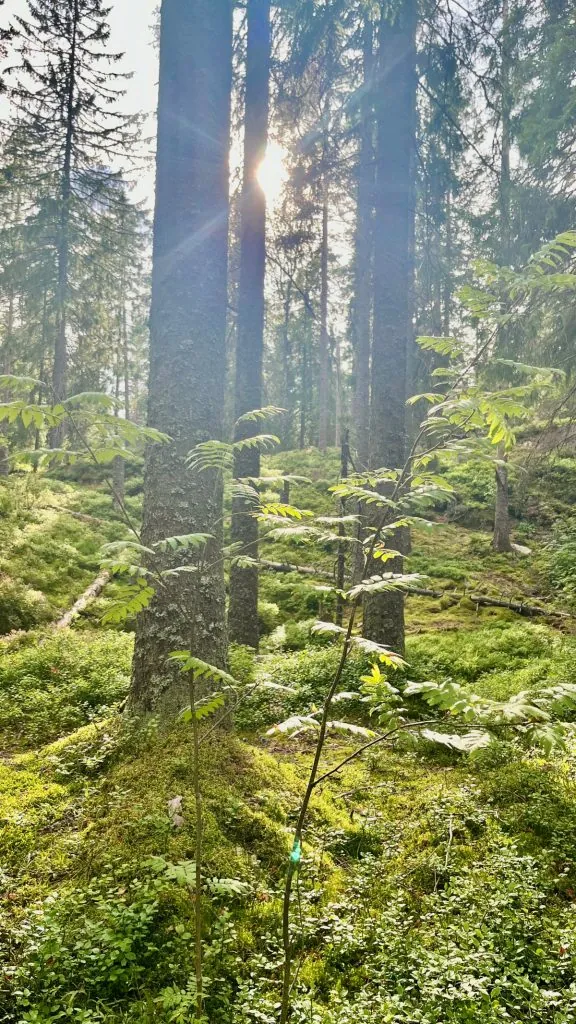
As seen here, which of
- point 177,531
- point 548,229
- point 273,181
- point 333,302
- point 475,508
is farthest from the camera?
point 333,302

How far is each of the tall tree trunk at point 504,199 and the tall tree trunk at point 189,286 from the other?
2.30 meters

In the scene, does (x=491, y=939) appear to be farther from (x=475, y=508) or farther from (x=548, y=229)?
(x=475, y=508)

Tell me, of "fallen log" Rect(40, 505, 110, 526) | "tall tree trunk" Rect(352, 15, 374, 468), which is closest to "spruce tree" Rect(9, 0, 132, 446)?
"fallen log" Rect(40, 505, 110, 526)

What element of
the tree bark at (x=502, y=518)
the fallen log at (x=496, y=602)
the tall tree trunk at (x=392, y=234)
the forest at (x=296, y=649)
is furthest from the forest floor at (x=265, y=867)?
the tree bark at (x=502, y=518)

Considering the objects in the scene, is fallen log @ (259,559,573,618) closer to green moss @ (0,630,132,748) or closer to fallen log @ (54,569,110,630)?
fallen log @ (54,569,110,630)

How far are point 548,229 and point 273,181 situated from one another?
206 inches

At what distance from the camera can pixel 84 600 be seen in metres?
8.71

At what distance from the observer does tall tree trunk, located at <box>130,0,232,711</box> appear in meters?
3.90

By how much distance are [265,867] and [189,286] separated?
3.82 metres

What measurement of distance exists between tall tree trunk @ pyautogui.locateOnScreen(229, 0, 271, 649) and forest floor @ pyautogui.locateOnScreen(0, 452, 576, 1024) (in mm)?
1412

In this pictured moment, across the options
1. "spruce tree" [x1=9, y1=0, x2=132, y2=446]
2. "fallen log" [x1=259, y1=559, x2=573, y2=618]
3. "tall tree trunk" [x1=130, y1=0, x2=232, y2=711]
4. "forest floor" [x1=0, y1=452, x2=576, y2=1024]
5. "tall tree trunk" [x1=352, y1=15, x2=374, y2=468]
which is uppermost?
"spruce tree" [x1=9, y1=0, x2=132, y2=446]

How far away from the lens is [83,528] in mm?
11969

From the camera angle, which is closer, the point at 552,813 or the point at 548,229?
the point at 552,813

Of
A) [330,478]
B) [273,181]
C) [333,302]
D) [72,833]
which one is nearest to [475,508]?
[330,478]
